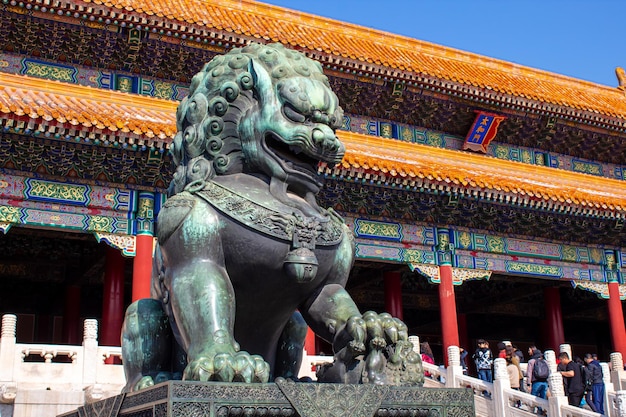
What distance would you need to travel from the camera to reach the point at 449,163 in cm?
1581

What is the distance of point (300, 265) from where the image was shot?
3.09 metres

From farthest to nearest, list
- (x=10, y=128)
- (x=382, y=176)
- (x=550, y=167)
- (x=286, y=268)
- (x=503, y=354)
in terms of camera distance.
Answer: (x=550, y=167) → (x=382, y=176) → (x=503, y=354) → (x=10, y=128) → (x=286, y=268)

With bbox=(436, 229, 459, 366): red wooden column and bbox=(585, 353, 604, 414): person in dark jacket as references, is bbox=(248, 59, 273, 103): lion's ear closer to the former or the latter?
bbox=(585, 353, 604, 414): person in dark jacket

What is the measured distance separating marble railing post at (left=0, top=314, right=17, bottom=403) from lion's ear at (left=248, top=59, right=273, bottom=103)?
6226mm

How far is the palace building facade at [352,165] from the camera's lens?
11289 mm

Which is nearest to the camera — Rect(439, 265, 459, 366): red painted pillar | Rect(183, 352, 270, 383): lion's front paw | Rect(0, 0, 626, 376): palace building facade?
Rect(183, 352, 270, 383): lion's front paw

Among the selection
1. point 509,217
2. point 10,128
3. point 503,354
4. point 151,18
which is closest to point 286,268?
point 10,128

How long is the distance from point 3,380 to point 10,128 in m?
3.35

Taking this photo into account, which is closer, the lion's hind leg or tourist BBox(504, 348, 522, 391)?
the lion's hind leg

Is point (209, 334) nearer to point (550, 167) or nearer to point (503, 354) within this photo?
point (503, 354)

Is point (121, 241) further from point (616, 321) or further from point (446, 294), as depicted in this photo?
point (616, 321)

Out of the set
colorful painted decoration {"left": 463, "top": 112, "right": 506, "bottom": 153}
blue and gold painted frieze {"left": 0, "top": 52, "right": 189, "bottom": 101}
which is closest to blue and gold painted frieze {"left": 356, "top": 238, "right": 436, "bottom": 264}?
colorful painted decoration {"left": 463, "top": 112, "right": 506, "bottom": 153}

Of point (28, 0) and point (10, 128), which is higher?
point (28, 0)

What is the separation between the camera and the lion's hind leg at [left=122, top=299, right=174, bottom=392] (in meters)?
3.24
